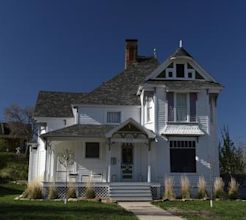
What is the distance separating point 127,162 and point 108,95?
5.21 metres

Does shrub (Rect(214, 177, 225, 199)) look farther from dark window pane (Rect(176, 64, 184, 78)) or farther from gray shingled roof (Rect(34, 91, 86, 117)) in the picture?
gray shingled roof (Rect(34, 91, 86, 117))

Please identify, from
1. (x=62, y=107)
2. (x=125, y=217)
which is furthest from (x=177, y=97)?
(x=125, y=217)

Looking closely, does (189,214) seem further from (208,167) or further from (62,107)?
(62,107)

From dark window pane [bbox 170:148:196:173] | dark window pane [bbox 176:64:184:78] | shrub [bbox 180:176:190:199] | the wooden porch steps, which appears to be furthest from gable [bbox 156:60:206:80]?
the wooden porch steps

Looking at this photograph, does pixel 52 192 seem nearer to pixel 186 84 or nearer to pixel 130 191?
pixel 130 191

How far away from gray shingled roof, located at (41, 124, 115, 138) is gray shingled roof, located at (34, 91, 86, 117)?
3052mm

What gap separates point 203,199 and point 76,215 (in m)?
9.82

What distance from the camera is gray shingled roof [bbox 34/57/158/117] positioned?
26.0 metres

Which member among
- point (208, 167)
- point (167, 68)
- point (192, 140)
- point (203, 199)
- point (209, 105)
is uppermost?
Answer: point (167, 68)

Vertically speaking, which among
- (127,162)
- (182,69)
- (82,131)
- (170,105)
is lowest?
(127,162)

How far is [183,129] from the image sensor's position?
23203 millimetres

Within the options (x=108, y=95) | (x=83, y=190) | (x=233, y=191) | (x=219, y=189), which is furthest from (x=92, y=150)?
(x=233, y=191)

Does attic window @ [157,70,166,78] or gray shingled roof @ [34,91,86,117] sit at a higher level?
attic window @ [157,70,166,78]

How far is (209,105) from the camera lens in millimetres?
24062
